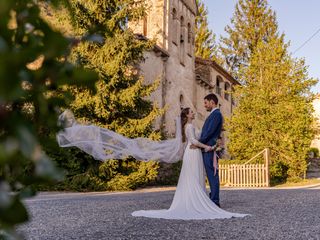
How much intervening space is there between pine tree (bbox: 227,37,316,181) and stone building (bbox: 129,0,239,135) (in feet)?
8.36

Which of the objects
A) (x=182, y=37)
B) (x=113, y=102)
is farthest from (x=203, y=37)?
(x=113, y=102)

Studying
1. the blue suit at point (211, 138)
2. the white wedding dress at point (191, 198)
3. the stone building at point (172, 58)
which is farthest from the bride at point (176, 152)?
the stone building at point (172, 58)

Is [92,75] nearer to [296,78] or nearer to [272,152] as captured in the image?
[272,152]

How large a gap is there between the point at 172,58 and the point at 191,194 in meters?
17.1

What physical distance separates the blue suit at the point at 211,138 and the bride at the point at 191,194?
132 mm

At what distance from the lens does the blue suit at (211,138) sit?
28.3ft

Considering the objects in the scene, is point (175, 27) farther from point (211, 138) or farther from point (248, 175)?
point (211, 138)

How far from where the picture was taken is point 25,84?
3.26ft

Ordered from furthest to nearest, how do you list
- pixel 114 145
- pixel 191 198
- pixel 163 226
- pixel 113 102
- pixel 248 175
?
1. pixel 248 175
2. pixel 113 102
3. pixel 114 145
4. pixel 191 198
5. pixel 163 226

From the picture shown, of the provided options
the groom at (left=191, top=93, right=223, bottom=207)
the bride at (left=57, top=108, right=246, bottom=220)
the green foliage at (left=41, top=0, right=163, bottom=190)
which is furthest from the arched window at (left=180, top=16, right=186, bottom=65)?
the groom at (left=191, top=93, right=223, bottom=207)

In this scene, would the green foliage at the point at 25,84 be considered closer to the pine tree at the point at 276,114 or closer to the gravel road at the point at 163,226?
the gravel road at the point at 163,226

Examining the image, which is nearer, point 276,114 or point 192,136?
point 192,136

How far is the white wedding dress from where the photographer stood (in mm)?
7727

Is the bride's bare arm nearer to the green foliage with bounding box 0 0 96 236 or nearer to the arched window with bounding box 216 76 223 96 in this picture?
the green foliage with bounding box 0 0 96 236
